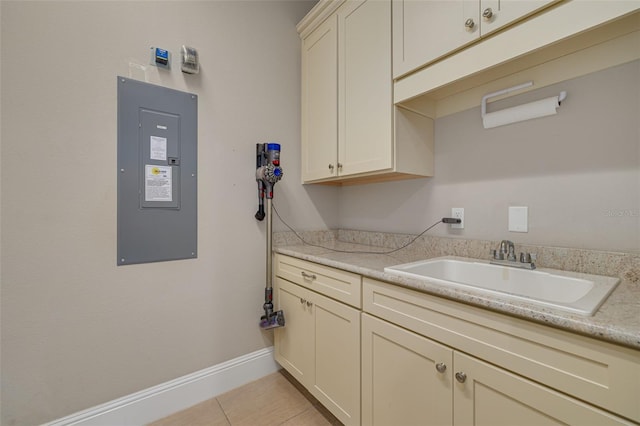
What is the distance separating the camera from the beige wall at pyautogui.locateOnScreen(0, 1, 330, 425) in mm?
1194

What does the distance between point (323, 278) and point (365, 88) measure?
3.55 ft

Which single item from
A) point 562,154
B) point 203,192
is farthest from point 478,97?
point 203,192

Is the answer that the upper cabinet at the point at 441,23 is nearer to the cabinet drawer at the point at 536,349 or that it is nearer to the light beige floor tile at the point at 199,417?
the cabinet drawer at the point at 536,349

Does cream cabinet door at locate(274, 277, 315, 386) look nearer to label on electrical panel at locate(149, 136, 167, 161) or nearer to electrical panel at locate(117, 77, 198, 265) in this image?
electrical panel at locate(117, 77, 198, 265)

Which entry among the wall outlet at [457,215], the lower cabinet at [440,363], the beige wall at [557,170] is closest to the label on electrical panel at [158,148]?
the lower cabinet at [440,363]

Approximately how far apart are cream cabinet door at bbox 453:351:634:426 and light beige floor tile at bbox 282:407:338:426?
33.0 inches

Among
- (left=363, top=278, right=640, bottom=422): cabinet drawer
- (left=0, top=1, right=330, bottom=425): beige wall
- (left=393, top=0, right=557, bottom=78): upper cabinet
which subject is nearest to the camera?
(left=363, top=278, right=640, bottom=422): cabinet drawer

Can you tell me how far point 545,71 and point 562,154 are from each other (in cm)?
37

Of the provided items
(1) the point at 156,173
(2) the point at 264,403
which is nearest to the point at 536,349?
(2) the point at 264,403

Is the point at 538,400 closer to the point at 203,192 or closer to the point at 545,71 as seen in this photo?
the point at 545,71

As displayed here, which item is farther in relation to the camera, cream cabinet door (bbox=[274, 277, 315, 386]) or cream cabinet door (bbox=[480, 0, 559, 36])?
→ cream cabinet door (bbox=[274, 277, 315, 386])

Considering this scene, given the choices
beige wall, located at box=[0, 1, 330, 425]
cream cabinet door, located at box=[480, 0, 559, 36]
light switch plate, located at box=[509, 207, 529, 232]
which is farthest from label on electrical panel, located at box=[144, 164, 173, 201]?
light switch plate, located at box=[509, 207, 529, 232]

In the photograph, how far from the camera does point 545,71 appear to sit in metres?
1.17

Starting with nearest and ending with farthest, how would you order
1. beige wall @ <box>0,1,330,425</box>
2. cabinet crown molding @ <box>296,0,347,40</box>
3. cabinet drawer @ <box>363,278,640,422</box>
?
cabinet drawer @ <box>363,278,640,422</box>, beige wall @ <box>0,1,330,425</box>, cabinet crown molding @ <box>296,0,347,40</box>
